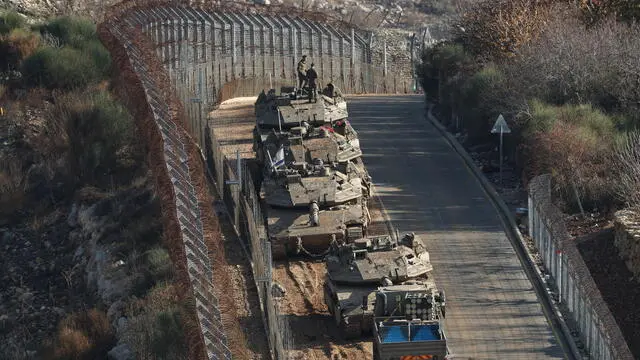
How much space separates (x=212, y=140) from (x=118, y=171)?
9.62 metres

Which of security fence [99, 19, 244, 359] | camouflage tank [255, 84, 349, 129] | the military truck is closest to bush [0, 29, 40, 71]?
security fence [99, 19, 244, 359]

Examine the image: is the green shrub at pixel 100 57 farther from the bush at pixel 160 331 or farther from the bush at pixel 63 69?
the bush at pixel 160 331

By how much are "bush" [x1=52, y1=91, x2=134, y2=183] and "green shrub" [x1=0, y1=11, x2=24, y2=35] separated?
14.1 meters

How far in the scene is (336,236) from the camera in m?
40.7

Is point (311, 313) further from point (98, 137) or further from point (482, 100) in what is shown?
point (98, 137)

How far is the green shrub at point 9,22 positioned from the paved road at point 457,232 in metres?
18.9

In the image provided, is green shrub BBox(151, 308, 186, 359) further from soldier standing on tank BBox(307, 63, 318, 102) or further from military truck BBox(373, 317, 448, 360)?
soldier standing on tank BBox(307, 63, 318, 102)

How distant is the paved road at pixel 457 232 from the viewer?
36.1 m

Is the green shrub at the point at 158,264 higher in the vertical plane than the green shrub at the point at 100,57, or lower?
lower

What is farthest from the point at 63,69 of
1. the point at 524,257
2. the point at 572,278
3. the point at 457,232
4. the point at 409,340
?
the point at 409,340

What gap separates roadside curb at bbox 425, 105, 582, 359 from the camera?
117 feet

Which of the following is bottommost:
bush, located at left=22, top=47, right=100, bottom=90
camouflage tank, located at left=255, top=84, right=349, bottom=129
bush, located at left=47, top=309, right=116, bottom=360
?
bush, located at left=47, top=309, right=116, bottom=360

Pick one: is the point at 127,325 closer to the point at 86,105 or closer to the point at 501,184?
the point at 501,184

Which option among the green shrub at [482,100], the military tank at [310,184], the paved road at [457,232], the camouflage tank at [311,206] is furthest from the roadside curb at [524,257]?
the camouflage tank at [311,206]
